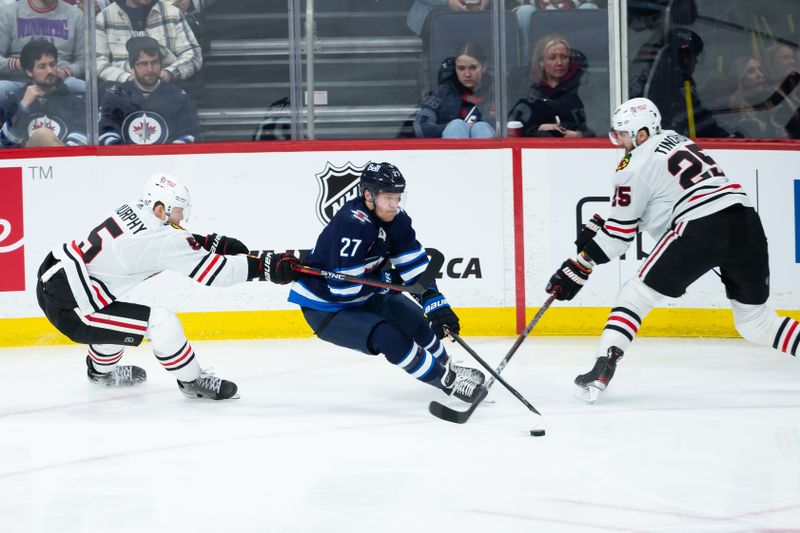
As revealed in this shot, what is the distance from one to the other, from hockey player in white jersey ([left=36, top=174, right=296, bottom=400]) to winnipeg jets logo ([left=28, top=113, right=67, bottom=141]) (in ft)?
4.73

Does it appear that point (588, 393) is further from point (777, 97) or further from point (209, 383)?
point (777, 97)

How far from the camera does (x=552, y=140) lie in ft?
17.2

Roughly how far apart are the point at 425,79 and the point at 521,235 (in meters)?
0.91

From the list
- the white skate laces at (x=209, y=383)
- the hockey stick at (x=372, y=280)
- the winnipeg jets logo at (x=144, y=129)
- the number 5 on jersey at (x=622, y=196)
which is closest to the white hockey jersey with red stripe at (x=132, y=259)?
the hockey stick at (x=372, y=280)

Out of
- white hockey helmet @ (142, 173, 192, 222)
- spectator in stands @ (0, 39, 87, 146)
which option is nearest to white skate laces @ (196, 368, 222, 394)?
white hockey helmet @ (142, 173, 192, 222)

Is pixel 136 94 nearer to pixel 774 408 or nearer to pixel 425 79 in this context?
pixel 425 79

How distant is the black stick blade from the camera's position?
358 cm

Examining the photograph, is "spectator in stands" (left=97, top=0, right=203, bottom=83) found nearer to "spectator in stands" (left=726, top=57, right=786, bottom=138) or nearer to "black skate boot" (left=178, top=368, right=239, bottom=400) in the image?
"black skate boot" (left=178, top=368, right=239, bottom=400)

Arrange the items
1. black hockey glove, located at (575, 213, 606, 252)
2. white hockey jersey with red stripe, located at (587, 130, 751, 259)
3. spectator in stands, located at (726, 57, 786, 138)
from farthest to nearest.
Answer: spectator in stands, located at (726, 57, 786, 138)
black hockey glove, located at (575, 213, 606, 252)
white hockey jersey with red stripe, located at (587, 130, 751, 259)

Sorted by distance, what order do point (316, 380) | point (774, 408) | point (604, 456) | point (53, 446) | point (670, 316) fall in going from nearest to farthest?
point (604, 456), point (53, 446), point (774, 408), point (316, 380), point (670, 316)

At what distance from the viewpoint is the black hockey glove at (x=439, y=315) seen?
3.72m

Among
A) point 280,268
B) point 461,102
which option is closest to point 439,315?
point 280,268

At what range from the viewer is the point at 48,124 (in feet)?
17.5

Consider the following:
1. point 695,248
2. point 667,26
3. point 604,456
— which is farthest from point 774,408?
point 667,26
